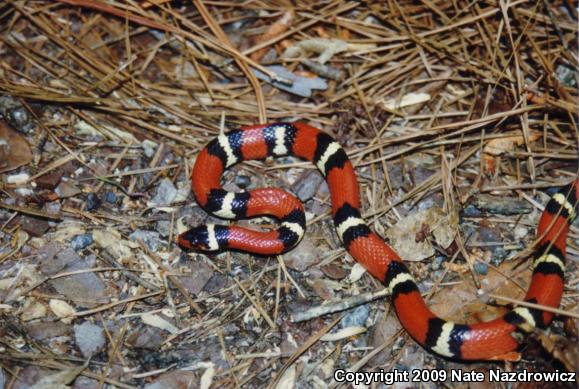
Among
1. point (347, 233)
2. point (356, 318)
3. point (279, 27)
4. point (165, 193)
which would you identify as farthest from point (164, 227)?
point (279, 27)

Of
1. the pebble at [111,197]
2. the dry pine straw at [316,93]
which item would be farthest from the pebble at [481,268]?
the pebble at [111,197]

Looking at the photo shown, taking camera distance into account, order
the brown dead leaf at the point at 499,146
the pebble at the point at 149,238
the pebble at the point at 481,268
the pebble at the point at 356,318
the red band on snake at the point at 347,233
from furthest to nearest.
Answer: the brown dead leaf at the point at 499,146
the pebble at the point at 149,238
the pebble at the point at 481,268
the pebble at the point at 356,318
the red band on snake at the point at 347,233

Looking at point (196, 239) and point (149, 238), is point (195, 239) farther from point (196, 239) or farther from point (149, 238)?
point (149, 238)

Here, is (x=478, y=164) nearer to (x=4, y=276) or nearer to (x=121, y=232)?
(x=121, y=232)

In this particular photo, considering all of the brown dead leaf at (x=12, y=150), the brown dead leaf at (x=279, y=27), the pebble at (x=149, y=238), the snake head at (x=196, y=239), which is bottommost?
the pebble at (x=149, y=238)

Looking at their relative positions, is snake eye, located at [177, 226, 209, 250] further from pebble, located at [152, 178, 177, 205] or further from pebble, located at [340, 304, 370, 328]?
pebble, located at [340, 304, 370, 328]

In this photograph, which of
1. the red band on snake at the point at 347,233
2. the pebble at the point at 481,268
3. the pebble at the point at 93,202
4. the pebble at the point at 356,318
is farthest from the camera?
the pebble at the point at 93,202

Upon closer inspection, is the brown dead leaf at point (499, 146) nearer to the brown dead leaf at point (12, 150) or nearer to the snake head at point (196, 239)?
the snake head at point (196, 239)
